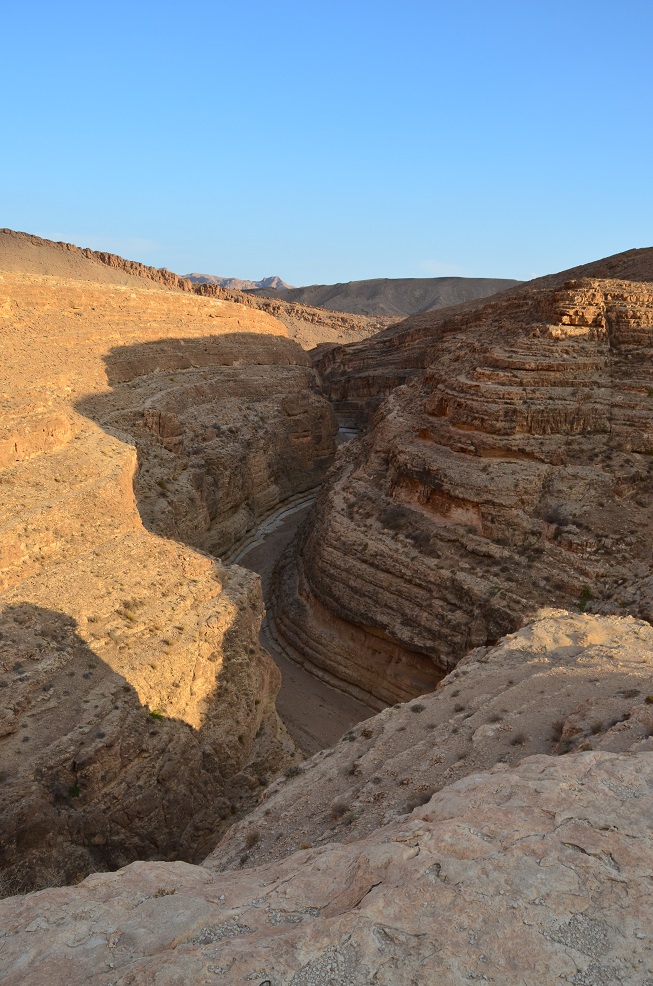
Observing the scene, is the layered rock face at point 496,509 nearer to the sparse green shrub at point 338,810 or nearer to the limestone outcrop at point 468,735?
the limestone outcrop at point 468,735

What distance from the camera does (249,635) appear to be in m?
13.4

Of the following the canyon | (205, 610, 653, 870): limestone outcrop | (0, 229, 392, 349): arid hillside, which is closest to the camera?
the canyon

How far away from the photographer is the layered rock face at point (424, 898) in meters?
3.73

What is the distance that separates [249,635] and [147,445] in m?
10.5

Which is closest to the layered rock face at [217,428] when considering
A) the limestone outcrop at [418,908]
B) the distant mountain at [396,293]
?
the limestone outcrop at [418,908]

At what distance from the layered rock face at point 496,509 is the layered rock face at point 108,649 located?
422cm

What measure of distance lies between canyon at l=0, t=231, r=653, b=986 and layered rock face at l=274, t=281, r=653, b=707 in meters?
0.08

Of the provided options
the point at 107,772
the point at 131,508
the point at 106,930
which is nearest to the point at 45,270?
the point at 131,508

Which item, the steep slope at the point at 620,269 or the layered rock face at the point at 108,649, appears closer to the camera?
the layered rock face at the point at 108,649

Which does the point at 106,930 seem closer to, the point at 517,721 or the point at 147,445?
the point at 517,721

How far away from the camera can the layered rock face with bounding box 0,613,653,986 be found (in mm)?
3734

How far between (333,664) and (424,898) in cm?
1464

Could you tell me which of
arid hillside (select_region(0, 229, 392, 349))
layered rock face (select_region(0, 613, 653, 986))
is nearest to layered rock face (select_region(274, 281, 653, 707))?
layered rock face (select_region(0, 613, 653, 986))

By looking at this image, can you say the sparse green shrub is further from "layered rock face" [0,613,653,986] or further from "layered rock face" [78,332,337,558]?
"layered rock face" [78,332,337,558]
